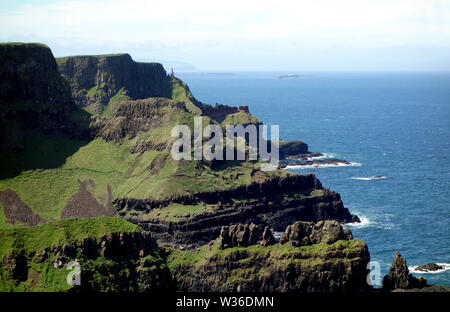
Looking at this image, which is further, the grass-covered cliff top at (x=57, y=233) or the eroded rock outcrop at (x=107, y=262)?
the grass-covered cliff top at (x=57, y=233)

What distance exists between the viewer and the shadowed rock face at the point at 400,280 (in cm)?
12912

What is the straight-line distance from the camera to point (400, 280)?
424ft

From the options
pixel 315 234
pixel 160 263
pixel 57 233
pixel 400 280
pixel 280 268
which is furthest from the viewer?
pixel 57 233

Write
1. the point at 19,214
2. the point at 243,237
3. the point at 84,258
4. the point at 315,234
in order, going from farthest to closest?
the point at 19,214 → the point at 243,237 → the point at 315,234 → the point at 84,258

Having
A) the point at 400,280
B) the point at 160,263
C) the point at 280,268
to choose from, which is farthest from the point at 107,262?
the point at 400,280

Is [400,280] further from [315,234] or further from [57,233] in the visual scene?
[57,233]

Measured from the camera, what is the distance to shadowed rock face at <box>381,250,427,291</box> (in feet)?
424

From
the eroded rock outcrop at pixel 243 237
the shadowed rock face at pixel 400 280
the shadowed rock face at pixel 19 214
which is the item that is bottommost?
the shadowed rock face at pixel 19 214

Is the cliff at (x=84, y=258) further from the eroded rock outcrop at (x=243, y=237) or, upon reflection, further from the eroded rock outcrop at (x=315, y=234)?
the eroded rock outcrop at (x=315, y=234)

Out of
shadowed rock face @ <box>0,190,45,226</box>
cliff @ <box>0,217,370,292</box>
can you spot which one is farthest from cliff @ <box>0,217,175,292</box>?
shadowed rock face @ <box>0,190,45,226</box>

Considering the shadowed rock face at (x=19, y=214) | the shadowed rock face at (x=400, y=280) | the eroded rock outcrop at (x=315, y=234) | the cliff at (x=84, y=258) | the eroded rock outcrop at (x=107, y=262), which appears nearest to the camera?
the shadowed rock face at (x=400, y=280)

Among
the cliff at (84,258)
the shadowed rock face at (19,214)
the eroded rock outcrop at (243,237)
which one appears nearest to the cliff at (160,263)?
the cliff at (84,258)

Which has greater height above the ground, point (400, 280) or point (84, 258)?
point (84, 258)

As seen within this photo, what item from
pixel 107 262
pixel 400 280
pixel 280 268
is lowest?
pixel 400 280
